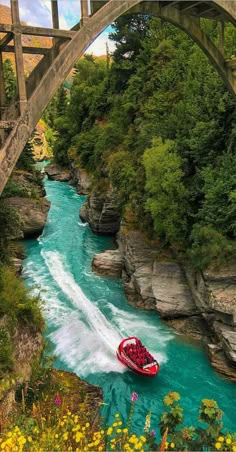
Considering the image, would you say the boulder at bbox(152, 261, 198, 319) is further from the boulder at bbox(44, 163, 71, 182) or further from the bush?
the boulder at bbox(44, 163, 71, 182)

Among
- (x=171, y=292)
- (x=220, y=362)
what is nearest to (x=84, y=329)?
(x=171, y=292)

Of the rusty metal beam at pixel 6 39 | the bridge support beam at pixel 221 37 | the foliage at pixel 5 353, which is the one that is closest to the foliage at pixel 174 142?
the bridge support beam at pixel 221 37

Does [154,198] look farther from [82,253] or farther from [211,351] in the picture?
[82,253]

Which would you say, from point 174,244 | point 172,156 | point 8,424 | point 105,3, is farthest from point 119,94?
point 8,424

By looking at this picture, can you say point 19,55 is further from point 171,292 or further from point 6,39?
point 171,292

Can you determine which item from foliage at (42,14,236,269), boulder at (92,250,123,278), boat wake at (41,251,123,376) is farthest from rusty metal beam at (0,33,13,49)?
boulder at (92,250,123,278)

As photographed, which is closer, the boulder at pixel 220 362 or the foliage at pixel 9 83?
the foliage at pixel 9 83

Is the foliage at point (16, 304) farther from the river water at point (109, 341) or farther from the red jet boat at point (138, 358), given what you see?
the red jet boat at point (138, 358)
